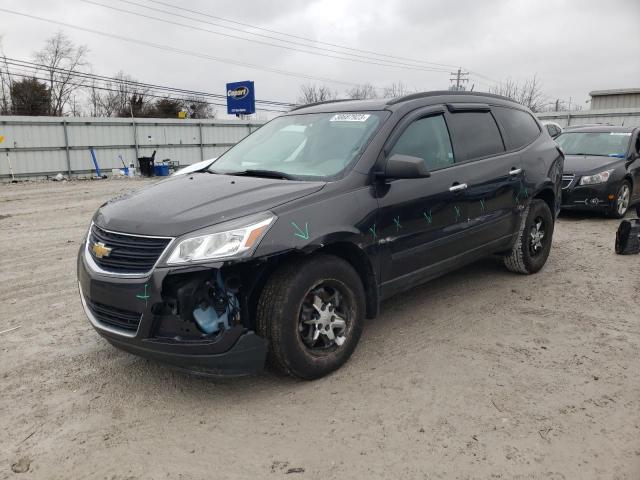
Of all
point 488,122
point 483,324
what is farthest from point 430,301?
point 488,122

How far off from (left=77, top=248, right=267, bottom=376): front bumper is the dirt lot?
330 mm

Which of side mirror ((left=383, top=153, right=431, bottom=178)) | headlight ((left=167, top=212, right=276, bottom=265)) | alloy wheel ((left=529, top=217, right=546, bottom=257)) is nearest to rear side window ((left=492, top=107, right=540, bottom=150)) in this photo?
alloy wheel ((left=529, top=217, right=546, bottom=257))

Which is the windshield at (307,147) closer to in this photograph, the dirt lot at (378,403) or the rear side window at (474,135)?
the rear side window at (474,135)

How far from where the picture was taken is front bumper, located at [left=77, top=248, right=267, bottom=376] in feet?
9.53

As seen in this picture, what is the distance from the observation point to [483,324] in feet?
14.2

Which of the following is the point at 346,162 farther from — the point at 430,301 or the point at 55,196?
the point at 55,196

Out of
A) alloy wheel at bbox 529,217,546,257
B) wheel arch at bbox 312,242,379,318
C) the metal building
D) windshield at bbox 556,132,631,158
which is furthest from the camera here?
the metal building

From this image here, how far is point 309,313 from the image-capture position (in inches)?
129

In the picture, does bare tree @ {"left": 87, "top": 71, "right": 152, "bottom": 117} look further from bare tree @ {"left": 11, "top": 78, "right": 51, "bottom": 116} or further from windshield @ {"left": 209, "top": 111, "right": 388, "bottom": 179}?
windshield @ {"left": 209, "top": 111, "right": 388, "bottom": 179}

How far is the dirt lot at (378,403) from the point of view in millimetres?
2586

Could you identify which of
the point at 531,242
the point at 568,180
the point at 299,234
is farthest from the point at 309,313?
the point at 568,180

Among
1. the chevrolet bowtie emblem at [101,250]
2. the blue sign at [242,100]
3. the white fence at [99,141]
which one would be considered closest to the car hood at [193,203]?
the chevrolet bowtie emblem at [101,250]

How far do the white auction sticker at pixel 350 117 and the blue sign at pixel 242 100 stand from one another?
27.9m

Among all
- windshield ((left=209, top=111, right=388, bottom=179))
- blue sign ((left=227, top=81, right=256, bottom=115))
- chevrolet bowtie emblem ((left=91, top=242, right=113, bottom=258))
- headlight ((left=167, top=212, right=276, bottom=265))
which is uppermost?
blue sign ((left=227, top=81, right=256, bottom=115))
